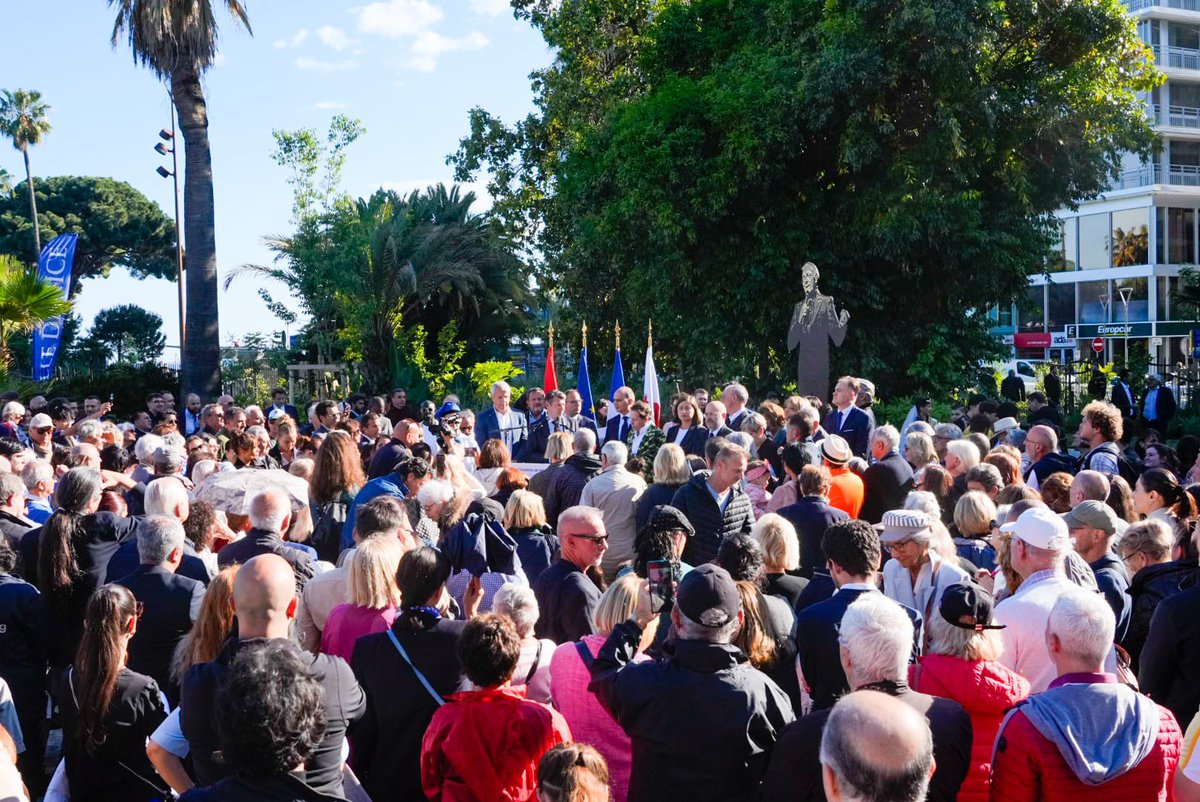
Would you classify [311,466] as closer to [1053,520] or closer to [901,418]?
[1053,520]

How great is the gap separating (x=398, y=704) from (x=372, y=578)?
0.67 metres

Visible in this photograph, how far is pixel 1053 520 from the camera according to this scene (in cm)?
476

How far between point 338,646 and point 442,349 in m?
22.2

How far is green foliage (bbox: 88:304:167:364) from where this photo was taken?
1849 inches

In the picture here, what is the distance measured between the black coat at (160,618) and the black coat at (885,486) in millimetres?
5208

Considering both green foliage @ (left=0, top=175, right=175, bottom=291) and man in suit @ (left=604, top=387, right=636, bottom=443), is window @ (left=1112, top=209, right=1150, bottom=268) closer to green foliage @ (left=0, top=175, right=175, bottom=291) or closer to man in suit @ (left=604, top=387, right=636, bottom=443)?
man in suit @ (left=604, top=387, right=636, bottom=443)

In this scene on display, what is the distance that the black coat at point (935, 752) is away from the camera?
3379mm

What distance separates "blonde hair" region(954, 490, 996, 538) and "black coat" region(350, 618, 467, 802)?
3247mm

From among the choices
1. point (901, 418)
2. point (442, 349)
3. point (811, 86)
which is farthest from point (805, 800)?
point (442, 349)

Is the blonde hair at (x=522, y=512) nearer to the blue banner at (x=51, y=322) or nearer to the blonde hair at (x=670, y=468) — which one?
the blonde hair at (x=670, y=468)

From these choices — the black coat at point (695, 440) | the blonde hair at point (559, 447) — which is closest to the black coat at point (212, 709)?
the blonde hair at point (559, 447)

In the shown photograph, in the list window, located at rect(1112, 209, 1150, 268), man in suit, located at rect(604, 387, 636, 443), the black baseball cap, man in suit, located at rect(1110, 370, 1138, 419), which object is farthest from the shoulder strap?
window, located at rect(1112, 209, 1150, 268)

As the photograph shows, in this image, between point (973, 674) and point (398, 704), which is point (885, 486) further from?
point (398, 704)

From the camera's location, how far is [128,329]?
158ft
